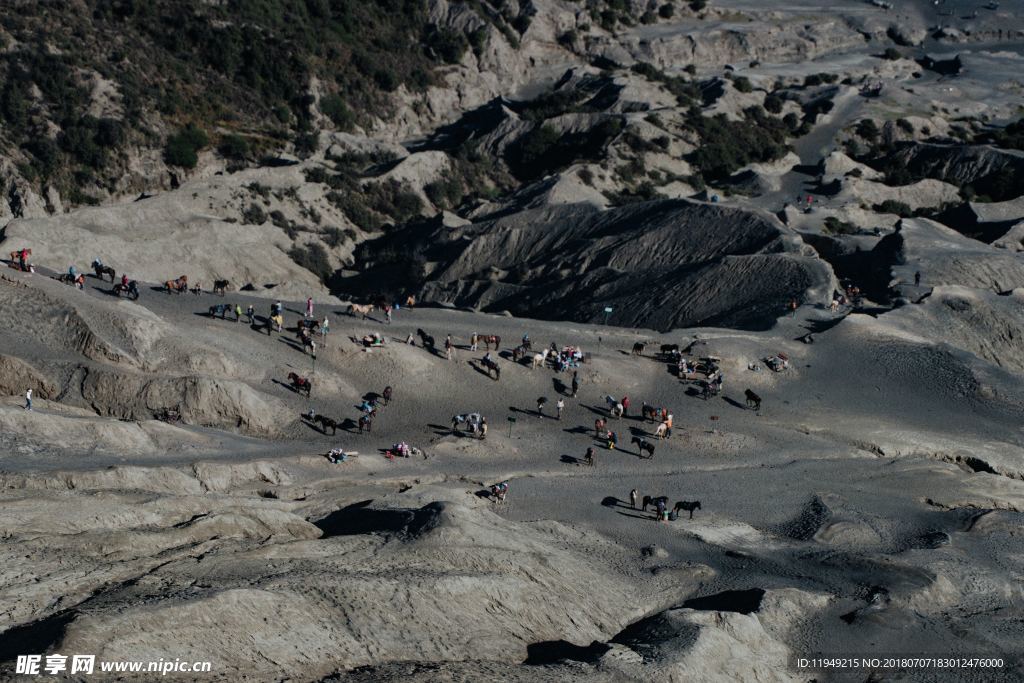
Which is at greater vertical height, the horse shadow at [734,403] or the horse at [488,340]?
the horse at [488,340]

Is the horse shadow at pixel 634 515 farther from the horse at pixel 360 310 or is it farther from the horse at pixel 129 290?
the horse at pixel 129 290

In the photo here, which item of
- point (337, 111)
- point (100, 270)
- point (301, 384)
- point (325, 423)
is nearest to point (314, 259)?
point (100, 270)

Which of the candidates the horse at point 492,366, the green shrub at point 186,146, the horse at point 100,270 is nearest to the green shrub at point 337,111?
the green shrub at point 186,146

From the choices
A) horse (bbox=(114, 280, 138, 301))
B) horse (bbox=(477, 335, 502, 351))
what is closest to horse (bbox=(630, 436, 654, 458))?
horse (bbox=(477, 335, 502, 351))

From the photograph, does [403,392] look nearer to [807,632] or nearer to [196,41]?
[807,632]

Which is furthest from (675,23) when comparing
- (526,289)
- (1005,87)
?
(526,289)

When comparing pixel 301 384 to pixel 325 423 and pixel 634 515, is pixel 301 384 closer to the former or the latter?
pixel 325 423
